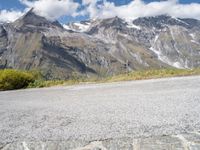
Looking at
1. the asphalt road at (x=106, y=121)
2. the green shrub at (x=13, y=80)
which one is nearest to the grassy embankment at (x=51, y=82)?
the green shrub at (x=13, y=80)

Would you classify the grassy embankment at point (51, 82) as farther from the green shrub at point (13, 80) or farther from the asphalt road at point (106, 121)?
the asphalt road at point (106, 121)

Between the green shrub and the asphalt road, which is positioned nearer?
the asphalt road

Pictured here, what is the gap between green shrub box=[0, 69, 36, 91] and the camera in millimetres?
23844

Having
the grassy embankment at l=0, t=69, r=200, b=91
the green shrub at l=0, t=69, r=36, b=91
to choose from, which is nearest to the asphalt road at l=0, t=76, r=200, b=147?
the grassy embankment at l=0, t=69, r=200, b=91

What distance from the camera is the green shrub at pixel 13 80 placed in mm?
23844

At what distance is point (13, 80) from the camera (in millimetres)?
24312

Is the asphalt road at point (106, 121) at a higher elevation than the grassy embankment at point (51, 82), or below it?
below

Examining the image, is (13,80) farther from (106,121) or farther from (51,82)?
(106,121)

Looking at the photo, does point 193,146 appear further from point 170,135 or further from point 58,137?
point 58,137

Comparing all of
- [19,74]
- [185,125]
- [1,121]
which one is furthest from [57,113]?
[19,74]

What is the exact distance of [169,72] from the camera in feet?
70.4

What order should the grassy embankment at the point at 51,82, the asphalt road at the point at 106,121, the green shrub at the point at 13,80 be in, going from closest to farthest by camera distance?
the asphalt road at the point at 106,121
the grassy embankment at the point at 51,82
the green shrub at the point at 13,80

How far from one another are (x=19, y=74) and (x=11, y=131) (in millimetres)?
17699

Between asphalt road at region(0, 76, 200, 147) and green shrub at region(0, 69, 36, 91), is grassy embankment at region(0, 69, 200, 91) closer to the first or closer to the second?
green shrub at region(0, 69, 36, 91)
